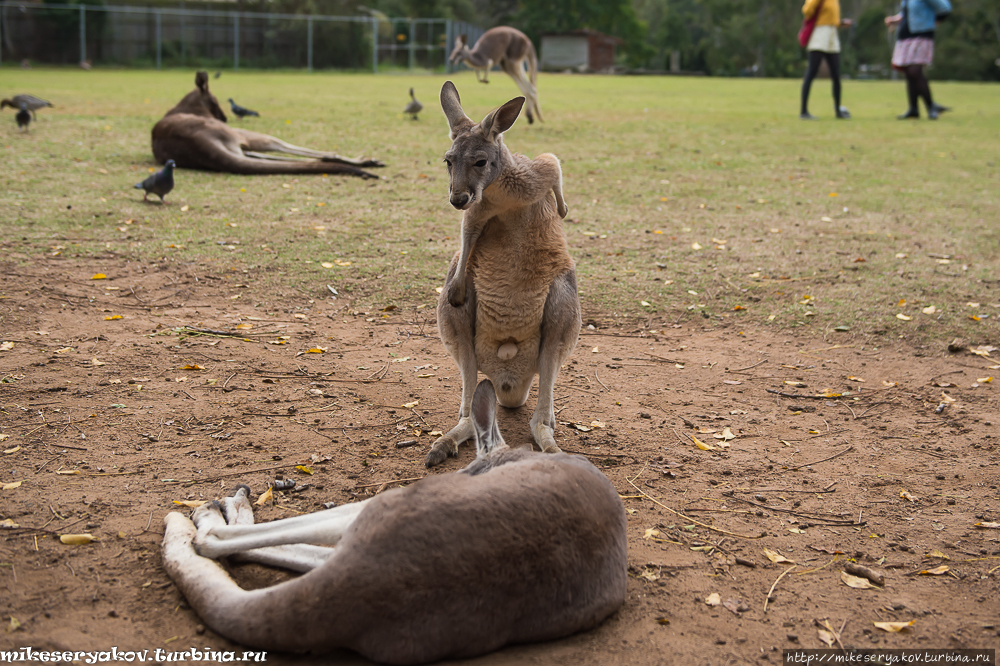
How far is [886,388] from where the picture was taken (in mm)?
4066

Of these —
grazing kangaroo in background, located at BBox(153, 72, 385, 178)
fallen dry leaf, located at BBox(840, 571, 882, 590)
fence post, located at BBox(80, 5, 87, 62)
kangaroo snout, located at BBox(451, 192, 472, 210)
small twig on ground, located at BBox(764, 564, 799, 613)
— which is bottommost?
small twig on ground, located at BBox(764, 564, 799, 613)

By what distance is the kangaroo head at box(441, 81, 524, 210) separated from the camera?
2.92m

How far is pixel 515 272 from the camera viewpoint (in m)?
3.27

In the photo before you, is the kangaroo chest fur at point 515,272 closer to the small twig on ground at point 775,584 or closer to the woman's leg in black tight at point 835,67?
the small twig on ground at point 775,584


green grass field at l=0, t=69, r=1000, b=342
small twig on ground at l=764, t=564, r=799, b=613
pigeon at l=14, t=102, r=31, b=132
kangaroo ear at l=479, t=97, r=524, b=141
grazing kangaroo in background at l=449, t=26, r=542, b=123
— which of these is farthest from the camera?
grazing kangaroo in background at l=449, t=26, r=542, b=123

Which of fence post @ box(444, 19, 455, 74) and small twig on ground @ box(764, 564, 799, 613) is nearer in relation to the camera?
small twig on ground @ box(764, 564, 799, 613)

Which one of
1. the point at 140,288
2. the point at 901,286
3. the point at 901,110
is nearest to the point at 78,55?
the point at 901,110

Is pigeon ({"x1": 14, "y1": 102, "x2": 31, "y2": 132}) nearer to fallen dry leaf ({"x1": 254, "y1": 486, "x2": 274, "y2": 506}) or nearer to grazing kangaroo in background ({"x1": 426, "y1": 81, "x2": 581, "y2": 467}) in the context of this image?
grazing kangaroo in background ({"x1": 426, "y1": 81, "x2": 581, "y2": 467})

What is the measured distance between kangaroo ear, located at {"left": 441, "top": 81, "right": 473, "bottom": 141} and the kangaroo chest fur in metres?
0.38

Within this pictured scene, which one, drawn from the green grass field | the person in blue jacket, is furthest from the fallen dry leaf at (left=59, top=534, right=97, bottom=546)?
the person in blue jacket

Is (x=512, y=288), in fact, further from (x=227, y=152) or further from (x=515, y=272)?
(x=227, y=152)

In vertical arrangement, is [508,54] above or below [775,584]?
above

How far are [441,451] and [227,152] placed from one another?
21.0 feet

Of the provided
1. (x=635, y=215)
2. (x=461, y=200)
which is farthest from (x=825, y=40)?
(x=461, y=200)
